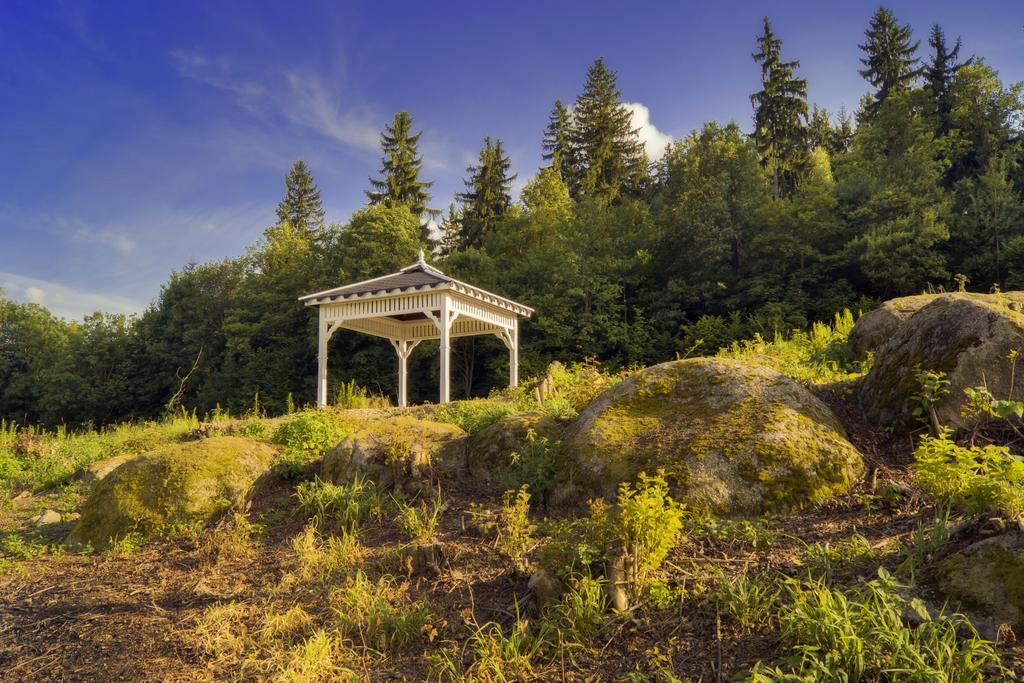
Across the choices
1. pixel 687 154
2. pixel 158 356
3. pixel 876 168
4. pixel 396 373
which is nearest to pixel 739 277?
pixel 876 168

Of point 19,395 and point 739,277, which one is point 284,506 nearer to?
point 739,277

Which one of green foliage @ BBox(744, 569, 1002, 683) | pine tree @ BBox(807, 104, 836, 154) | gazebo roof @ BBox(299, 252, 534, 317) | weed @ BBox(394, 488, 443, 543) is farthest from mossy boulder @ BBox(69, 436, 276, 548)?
pine tree @ BBox(807, 104, 836, 154)

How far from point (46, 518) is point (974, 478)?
902 cm

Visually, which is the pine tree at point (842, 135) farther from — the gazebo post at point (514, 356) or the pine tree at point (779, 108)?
the gazebo post at point (514, 356)

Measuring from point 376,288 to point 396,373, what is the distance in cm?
1142

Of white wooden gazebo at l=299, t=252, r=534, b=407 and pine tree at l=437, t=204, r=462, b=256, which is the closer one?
white wooden gazebo at l=299, t=252, r=534, b=407

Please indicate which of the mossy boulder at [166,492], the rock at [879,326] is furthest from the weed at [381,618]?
the rock at [879,326]

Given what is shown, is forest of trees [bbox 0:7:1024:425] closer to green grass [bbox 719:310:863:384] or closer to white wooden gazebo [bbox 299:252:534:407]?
white wooden gazebo [bbox 299:252:534:407]

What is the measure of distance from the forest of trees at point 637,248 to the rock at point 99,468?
19.0 feet

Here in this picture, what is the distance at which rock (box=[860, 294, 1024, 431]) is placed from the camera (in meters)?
4.91

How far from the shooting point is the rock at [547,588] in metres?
3.54

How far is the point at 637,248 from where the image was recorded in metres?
26.3

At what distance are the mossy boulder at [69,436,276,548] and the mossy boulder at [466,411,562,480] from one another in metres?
2.29

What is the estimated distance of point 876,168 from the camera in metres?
24.2
